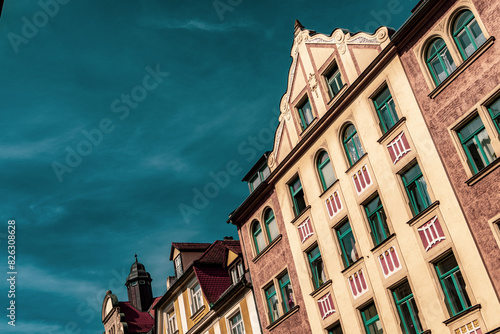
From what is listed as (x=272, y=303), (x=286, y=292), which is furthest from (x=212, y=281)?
(x=286, y=292)

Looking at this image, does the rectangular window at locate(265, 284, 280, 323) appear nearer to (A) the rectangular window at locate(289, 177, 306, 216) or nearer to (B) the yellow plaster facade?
(B) the yellow plaster facade

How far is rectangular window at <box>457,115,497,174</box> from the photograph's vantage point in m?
16.5

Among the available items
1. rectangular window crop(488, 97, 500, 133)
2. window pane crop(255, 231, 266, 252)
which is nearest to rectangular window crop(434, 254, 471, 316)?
rectangular window crop(488, 97, 500, 133)

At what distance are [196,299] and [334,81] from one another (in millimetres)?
15452

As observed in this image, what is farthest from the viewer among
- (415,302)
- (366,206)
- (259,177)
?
(259,177)

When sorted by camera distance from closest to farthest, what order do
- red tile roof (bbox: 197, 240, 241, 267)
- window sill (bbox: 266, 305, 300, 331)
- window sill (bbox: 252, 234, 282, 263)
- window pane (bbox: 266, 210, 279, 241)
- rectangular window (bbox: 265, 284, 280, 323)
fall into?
1. window sill (bbox: 266, 305, 300, 331)
2. rectangular window (bbox: 265, 284, 280, 323)
3. window sill (bbox: 252, 234, 282, 263)
4. window pane (bbox: 266, 210, 279, 241)
5. red tile roof (bbox: 197, 240, 241, 267)

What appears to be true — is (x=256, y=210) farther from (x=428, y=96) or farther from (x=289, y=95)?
(x=428, y=96)

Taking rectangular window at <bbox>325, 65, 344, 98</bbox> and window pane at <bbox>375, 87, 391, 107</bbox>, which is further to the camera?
rectangular window at <bbox>325, 65, 344, 98</bbox>

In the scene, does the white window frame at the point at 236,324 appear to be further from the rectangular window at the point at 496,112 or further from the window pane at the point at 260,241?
the rectangular window at the point at 496,112

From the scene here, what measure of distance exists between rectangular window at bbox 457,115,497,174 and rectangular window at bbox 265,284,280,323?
11741 mm

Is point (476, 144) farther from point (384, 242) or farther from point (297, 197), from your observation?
point (297, 197)

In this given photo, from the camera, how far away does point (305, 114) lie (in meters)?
25.4

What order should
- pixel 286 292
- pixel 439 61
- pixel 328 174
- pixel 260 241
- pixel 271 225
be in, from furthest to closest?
pixel 260 241, pixel 271 225, pixel 286 292, pixel 328 174, pixel 439 61

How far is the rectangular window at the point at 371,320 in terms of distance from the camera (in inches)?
776
